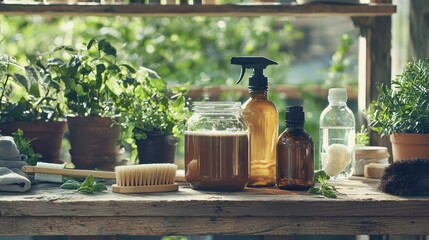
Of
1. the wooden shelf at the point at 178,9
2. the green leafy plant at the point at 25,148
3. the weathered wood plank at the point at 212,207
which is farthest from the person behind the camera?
the wooden shelf at the point at 178,9

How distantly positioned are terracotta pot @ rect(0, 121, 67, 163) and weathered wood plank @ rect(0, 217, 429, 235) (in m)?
0.53

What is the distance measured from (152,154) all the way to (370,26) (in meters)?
0.90

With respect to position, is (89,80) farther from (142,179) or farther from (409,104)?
(409,104)

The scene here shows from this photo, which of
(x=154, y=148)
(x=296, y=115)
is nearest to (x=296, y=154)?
(x=296, y=115)

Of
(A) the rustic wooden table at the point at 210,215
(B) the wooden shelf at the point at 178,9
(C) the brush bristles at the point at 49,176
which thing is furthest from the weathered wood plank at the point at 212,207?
(B) the wooden shelf at the point at 178,9

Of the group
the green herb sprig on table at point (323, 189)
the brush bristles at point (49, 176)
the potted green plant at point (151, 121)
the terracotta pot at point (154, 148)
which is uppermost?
the potted green plant at point (151, 121)

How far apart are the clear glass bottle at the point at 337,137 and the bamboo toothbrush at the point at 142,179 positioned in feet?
1.67

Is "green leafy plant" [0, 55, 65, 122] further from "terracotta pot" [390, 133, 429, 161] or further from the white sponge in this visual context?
"terracotta pot" [390, 133, 429, 161]

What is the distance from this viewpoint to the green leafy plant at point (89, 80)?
2.62m

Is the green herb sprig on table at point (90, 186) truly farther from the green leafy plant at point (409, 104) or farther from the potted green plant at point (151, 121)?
the green leafy plant at point (409, 104)

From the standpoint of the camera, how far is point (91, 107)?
266cm

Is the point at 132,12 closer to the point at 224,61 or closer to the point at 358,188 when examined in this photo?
the point at 358,188

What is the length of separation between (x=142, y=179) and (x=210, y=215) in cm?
25

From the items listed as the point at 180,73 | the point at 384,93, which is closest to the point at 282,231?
the point at 384,93
